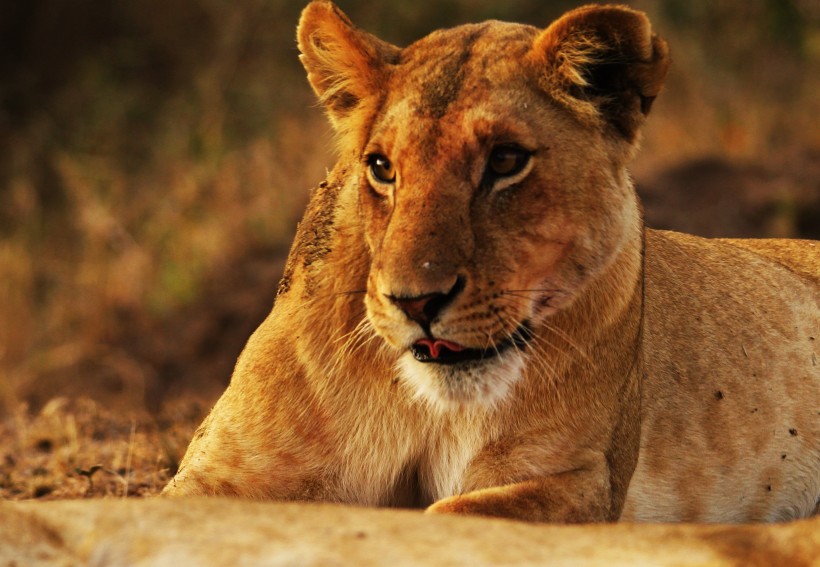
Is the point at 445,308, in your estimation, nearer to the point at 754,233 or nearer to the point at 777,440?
the point at 777,440

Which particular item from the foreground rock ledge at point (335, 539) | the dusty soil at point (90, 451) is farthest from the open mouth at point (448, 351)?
the dusty soil at point (90, 451)

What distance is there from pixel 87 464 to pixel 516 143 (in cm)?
246

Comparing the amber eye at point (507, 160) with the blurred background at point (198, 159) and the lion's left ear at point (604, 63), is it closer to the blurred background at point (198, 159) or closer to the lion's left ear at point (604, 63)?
the lion's left ear at point (604, 63)

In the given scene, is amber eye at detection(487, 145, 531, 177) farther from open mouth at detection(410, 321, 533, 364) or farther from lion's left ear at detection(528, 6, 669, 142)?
open mouth at detection(410, 321, 533, 364)

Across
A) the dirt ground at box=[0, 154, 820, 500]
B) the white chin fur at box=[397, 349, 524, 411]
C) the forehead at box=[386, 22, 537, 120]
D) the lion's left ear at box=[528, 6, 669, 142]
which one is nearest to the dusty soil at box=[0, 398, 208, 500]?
the dirt ground at box=[0, 154, 820, 500]

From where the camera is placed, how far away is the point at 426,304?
9.64ft

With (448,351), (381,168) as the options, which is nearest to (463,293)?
(448,351)

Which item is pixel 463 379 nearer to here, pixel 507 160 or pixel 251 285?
pixel 507 160

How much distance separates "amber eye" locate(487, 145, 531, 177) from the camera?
3.16 meters

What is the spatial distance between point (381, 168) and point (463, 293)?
501 millimetres

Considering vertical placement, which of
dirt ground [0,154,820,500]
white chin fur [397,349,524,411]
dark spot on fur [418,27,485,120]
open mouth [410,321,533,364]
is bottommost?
dirt ground [0,154,820,500]

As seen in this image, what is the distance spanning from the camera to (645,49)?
330 cm

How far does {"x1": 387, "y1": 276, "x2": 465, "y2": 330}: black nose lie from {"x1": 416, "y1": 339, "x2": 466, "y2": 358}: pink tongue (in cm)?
8

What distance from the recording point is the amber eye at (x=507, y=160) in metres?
3.16
